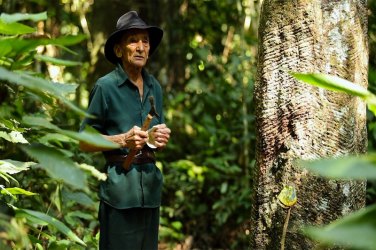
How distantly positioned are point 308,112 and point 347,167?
2.04 m

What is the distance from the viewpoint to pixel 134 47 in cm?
374

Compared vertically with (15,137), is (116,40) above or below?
above

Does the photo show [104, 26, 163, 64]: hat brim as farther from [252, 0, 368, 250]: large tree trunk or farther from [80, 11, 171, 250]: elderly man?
[252, 0, 368, 250]: large tree trunk

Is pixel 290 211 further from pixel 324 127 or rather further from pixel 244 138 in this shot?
pixel 244 138

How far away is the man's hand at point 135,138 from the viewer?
341 centimetres

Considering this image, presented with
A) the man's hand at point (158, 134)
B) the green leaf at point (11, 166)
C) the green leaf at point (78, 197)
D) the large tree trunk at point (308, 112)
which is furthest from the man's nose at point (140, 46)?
the green leaf at point (11, 166)

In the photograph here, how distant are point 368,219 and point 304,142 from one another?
2037 mm

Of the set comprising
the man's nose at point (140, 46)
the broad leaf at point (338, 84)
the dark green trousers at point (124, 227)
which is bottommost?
the dark green trousers at point (124, 227)

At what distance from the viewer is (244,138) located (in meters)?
6.95

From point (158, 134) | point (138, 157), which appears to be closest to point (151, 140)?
point (158, 134)

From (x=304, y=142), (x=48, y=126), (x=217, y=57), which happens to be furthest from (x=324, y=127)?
(x=217, y=57)

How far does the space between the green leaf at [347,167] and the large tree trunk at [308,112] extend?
1967 mm

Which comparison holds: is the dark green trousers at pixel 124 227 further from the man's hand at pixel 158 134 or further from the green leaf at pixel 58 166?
the green leaf at pixel 58 166

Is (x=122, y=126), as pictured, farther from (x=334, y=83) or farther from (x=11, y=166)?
(x=334, y=83)
